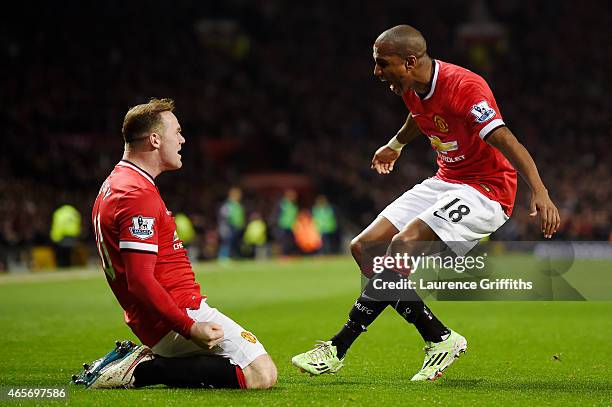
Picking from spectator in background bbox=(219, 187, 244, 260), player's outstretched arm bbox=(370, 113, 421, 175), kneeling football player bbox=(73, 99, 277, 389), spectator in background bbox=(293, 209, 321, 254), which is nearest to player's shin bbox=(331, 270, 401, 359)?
kneeling football player bbox=(73, 99, 277, 389)

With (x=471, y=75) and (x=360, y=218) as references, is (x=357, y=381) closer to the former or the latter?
(x=471, y=75)

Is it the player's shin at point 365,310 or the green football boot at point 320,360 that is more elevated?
the player's shin at point 365,310

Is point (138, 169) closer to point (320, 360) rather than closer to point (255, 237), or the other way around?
point (320, 360)

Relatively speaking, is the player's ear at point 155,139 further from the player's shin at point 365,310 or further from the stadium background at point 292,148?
the player's shin at point 365,310

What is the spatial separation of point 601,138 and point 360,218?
909 cm

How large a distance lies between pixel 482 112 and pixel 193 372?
230 cm

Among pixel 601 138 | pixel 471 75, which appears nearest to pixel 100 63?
pixel 601 138

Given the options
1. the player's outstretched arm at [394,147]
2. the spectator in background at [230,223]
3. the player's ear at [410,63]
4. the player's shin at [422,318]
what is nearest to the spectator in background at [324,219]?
the spectator in background at [230,223]

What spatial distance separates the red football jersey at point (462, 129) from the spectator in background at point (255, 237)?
20313 mm

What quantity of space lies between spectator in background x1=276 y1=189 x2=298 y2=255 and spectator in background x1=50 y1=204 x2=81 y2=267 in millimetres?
6967

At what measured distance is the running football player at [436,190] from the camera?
587cm

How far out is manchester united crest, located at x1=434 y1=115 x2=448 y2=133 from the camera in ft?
19.8

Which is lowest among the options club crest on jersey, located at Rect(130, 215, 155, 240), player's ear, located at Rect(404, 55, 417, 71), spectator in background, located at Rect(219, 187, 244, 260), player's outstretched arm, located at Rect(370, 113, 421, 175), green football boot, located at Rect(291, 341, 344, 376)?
spectator in background, located at Rect(219, 187, 244, 260)

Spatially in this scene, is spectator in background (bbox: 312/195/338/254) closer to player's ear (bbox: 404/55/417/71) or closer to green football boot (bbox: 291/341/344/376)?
green football boot (bbox: 291/341/344/376)
